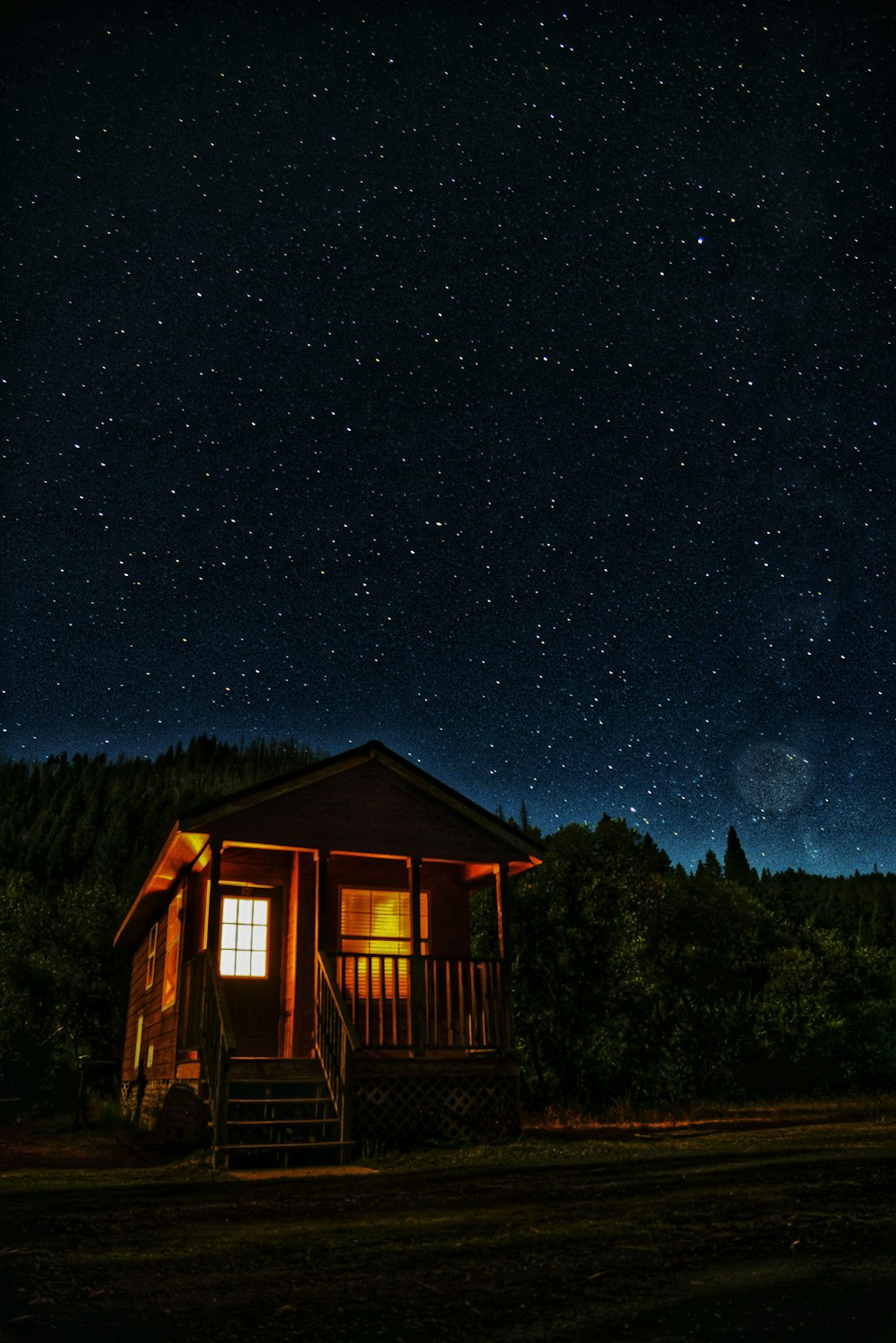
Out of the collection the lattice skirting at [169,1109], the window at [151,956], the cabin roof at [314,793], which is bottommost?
the lattice skirting at [169,1109]

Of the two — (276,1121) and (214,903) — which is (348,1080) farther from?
(214,903)

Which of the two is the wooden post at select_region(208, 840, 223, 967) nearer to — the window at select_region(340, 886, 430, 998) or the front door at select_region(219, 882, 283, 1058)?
the front door at select_region(219, 882, 283, 1058)

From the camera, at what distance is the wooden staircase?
10812mm

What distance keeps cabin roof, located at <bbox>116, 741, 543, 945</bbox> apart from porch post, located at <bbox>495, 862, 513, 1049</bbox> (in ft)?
0.97

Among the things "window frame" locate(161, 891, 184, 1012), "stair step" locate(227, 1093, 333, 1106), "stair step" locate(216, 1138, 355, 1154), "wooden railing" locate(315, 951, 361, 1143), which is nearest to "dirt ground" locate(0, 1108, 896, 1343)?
"stair step" locate(216, 1138, 355, 1154)

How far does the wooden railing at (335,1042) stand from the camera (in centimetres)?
1145

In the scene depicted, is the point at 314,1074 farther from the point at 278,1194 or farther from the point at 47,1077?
the point at 47,1077

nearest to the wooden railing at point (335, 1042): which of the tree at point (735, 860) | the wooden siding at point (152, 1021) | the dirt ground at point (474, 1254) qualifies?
the dirt ground at point (474, 1254)

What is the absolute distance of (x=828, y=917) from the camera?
60.0m

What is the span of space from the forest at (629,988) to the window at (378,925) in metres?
5.50

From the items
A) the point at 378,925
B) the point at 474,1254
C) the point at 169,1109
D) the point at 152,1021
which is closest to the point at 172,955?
the point at 152,1021

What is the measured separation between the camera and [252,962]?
49.9ft

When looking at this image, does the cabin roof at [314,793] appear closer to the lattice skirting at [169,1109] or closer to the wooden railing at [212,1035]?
A: the wooden railing at [212,1035]

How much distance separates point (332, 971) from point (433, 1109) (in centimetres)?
227
